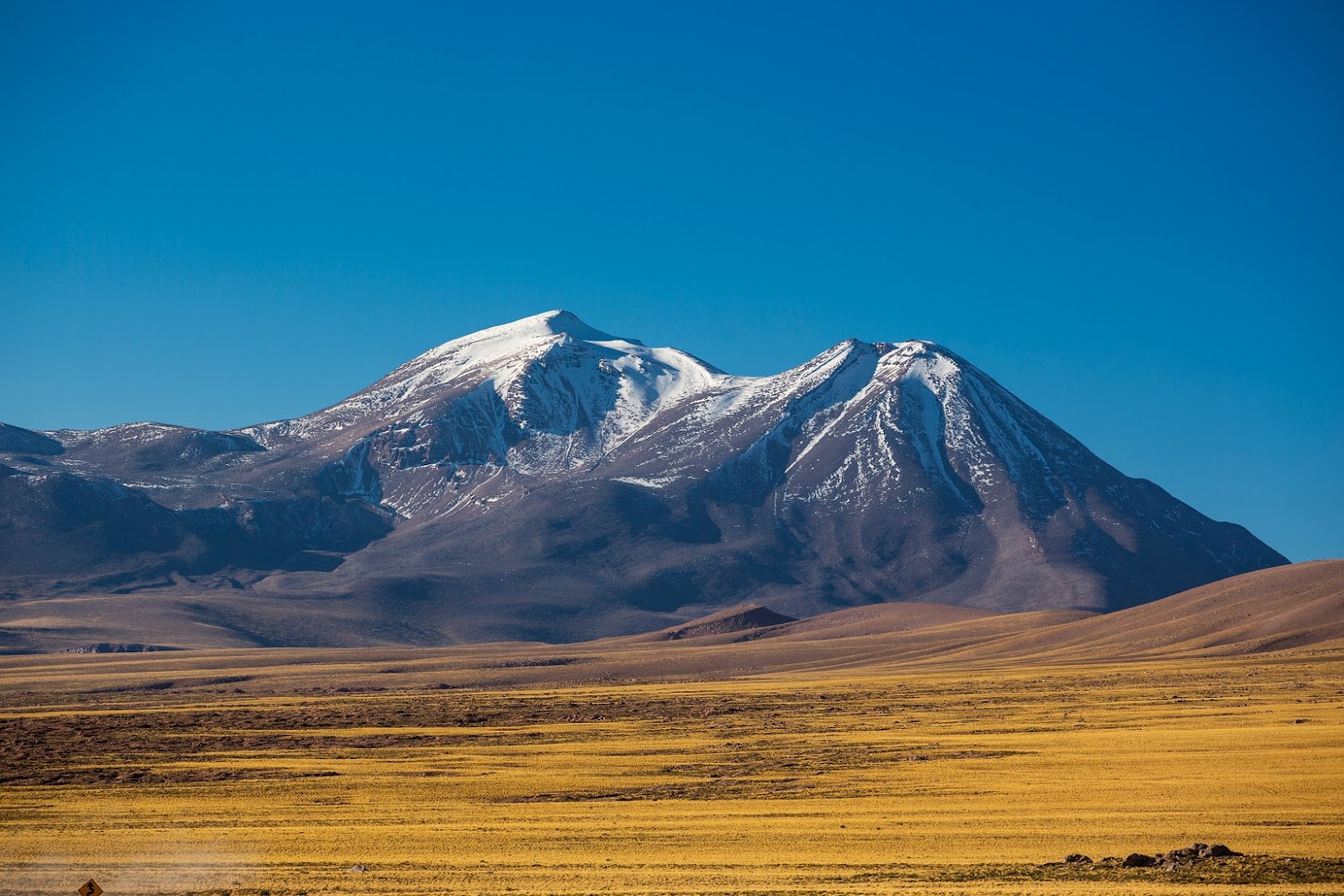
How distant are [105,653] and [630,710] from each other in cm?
12695

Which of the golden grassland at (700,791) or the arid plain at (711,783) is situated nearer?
the golden grassland at (700,791)

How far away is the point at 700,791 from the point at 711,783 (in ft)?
7.46

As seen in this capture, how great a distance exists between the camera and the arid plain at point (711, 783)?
35.2m

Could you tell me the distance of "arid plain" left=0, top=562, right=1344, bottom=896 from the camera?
35250mm

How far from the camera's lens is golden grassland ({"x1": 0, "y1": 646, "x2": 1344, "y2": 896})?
35000mm

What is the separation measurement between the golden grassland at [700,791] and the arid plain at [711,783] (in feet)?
0.63

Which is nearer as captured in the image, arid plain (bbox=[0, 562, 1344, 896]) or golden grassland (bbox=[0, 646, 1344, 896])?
golden grassland (bbox=[0, 646, 1344, 896])

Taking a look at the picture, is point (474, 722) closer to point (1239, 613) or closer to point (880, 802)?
point (880, 802)

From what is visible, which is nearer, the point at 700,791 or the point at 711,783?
the point at 700,791

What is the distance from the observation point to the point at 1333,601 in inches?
5118

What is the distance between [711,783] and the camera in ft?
182

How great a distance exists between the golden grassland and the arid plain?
0.19 meters

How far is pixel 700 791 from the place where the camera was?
53.2 meters

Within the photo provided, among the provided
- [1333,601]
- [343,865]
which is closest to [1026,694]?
[1333,601]
